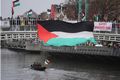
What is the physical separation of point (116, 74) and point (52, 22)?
11790 millimetres

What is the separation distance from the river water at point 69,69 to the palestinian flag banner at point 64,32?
14.1 feet

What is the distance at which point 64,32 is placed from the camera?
75312mm

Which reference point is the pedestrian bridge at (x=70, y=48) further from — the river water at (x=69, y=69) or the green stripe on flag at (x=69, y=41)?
the green stripe on flag at (x=69, y=41)

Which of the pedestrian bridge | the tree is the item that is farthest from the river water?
the tree

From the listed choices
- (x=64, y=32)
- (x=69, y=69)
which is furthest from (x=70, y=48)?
(x=64, y=32)

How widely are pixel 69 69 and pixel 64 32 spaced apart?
1446 centimetres

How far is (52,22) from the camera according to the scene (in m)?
74.6

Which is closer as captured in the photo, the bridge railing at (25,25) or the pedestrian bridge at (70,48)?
the pedestrian bridge at (70,48)

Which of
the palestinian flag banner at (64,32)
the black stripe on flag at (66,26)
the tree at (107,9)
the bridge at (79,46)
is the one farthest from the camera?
the tree at (107,9)

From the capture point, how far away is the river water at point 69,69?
7781 cm

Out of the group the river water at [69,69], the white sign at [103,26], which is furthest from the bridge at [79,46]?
the river water at [69,69]

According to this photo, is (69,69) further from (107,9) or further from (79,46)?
(107,9)

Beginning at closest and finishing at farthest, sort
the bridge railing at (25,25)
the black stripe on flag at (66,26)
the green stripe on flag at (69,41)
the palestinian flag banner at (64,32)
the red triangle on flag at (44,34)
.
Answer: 1. the red triangle on flag at (44,34)
2. the palestinian flag banner at (64,32)
3. the green stripe on flag at (69,41)
4. the black stripe on flag at (66,26)
5. the bridge railing at (25,25)

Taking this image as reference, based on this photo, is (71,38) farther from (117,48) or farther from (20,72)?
(117,48)
